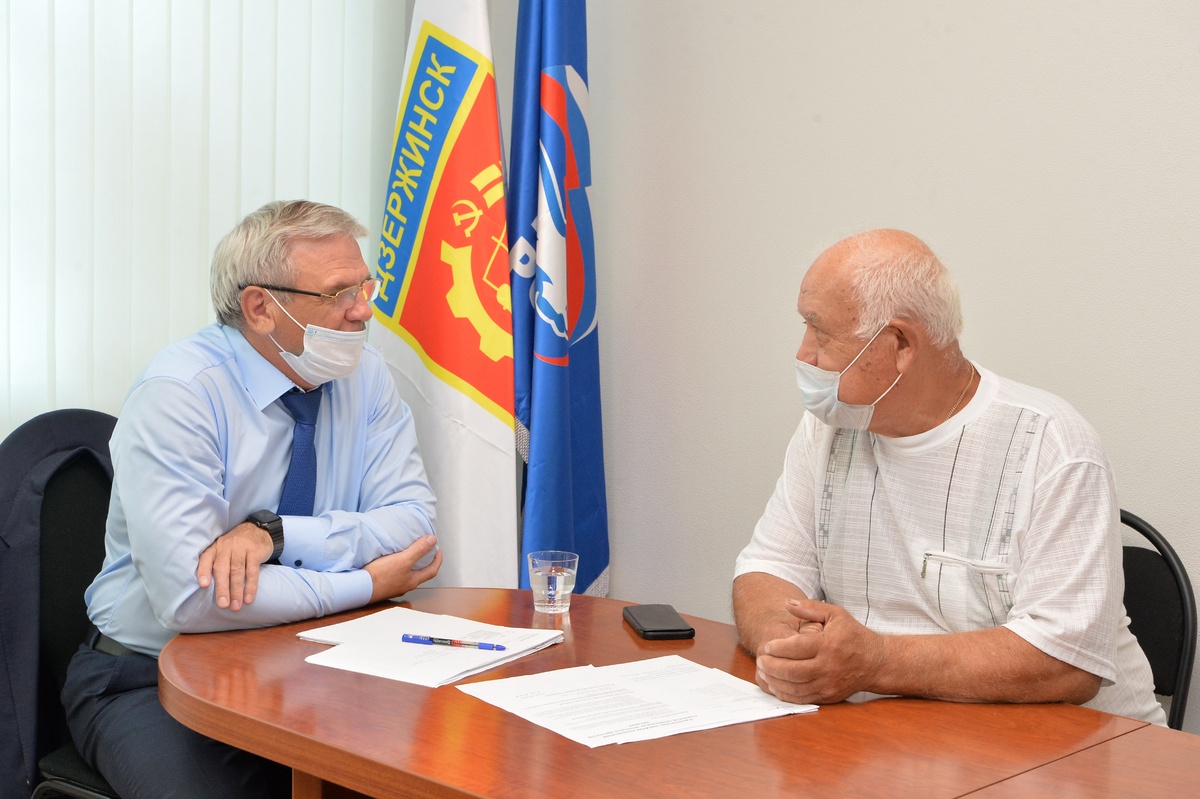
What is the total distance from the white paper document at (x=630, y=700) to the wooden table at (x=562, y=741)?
23mm

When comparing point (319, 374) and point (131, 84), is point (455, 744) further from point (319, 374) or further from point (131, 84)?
point (131, 84)

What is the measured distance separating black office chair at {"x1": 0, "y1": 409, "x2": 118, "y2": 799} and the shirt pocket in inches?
56.7

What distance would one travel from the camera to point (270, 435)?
1.95 m

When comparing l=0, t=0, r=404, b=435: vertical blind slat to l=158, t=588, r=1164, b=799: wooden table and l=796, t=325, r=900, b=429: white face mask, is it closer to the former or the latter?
l=158, t=588, r=1164, b=799: wooden table

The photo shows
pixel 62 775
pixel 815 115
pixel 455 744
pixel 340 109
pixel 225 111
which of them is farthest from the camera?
pixel 340 109

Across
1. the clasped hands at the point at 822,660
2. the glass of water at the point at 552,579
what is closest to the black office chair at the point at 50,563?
the glass of water at the point at 552,579

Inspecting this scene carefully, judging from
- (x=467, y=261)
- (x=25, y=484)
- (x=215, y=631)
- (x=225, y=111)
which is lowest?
(x=215, y=631)

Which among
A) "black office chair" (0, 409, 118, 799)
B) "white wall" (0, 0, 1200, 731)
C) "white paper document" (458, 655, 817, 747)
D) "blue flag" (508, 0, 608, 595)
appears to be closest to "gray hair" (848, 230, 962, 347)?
"white wall" (0, 0, 1200, 731)

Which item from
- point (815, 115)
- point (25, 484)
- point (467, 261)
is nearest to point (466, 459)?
point (467, 261)

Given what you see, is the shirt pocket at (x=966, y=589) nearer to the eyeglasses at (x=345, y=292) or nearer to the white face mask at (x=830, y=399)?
the white face mask at (x=830, y=399)

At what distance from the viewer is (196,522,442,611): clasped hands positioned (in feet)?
5.49

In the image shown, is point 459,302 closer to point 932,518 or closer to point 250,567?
point 250,567

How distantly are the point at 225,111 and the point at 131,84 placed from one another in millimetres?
263

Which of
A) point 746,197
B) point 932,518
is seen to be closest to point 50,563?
point 932,518
